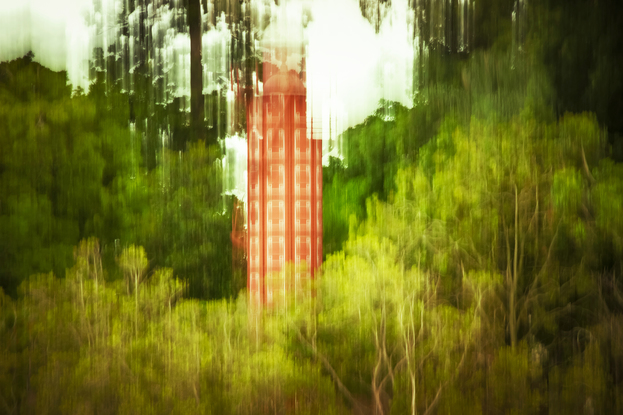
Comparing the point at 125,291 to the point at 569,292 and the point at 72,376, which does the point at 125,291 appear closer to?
the point at 72,376

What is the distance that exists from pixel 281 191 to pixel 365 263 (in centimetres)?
87

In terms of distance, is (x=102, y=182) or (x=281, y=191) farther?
(x=102, y=182)

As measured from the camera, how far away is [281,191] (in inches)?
185

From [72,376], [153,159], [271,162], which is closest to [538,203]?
[271,162]

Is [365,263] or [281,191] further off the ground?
[281,191]

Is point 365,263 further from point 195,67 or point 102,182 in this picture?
point 102,182

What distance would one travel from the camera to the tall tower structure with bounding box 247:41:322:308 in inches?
185

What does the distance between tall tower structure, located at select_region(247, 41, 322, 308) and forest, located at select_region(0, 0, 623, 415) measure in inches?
4.8

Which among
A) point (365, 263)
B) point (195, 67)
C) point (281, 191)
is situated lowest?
point (365, 263)

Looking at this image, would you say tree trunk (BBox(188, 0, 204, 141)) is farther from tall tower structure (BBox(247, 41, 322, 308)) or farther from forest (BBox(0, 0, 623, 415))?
tall tower structure (BBox(247, 41, 322, 308))

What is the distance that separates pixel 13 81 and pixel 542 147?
13.8 feet

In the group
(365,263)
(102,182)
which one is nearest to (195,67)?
(102,182)

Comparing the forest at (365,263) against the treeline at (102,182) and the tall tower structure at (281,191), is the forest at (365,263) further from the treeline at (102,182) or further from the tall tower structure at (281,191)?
the tall tower structure at (281,191)

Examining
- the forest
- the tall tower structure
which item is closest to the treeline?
the forest
